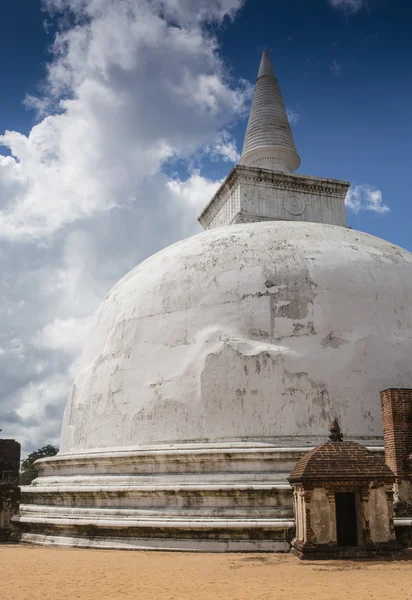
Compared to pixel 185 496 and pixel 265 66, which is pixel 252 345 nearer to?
pixel 185 496

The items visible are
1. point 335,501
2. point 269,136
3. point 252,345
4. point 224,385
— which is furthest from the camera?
point 269,136

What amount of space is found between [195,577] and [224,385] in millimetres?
4074

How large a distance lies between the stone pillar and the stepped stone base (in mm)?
1401

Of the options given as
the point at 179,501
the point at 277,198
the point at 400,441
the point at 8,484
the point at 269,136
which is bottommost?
the point at 179,501

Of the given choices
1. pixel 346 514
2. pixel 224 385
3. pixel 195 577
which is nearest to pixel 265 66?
pixel 224 385

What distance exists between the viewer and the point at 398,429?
9.66 meters

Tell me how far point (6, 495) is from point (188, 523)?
15.9 feet

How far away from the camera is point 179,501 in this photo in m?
9.87

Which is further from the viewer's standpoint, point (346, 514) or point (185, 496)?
point (185, 496)

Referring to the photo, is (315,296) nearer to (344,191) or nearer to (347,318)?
(347,318)

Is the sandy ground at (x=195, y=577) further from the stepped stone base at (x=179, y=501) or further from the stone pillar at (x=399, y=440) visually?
the stone pillar at (x=399, y=440)

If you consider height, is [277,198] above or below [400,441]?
above

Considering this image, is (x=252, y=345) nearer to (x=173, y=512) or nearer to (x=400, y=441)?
(x=400, y=441)

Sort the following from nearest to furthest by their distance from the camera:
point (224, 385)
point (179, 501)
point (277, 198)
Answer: point (179, 501) → point (224, 385) → point (277, 198)
